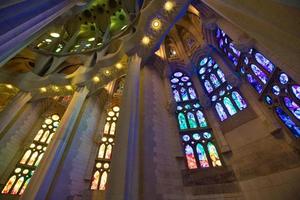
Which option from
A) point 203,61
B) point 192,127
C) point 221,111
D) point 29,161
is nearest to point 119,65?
point 203,61

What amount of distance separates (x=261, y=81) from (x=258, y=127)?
1579mm

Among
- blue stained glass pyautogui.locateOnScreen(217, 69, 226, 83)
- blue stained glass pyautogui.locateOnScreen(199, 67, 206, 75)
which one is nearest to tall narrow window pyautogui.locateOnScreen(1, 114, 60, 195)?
blue stained glass pyautogui.locateOnScreen(199, 67, 206, 75)

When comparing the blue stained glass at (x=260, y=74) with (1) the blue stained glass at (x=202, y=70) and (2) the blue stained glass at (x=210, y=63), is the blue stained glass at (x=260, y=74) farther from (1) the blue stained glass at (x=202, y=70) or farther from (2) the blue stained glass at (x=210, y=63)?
(1) the blue stained glass at (x=202, y=70)

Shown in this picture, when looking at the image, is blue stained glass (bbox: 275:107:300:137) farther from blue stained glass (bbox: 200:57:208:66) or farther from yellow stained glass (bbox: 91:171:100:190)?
yellow stained glass (bbox: 91:171:100:190)

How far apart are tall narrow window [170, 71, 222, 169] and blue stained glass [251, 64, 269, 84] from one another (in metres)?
2.71

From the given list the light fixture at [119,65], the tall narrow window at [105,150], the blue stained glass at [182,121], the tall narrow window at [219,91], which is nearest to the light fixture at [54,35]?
the tall narrow window at [105,150]

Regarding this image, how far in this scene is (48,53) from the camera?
1099 centimetres

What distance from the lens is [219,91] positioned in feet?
24.2

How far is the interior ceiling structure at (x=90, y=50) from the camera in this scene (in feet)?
23.2

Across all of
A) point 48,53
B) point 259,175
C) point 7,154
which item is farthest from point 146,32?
point 7,154

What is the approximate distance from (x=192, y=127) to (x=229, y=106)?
5.88 feet

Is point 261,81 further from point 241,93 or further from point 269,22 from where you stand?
point 269,22

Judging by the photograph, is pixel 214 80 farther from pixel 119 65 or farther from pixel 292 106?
pixel 119 65

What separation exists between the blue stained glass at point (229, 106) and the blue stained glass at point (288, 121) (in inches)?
62.7
